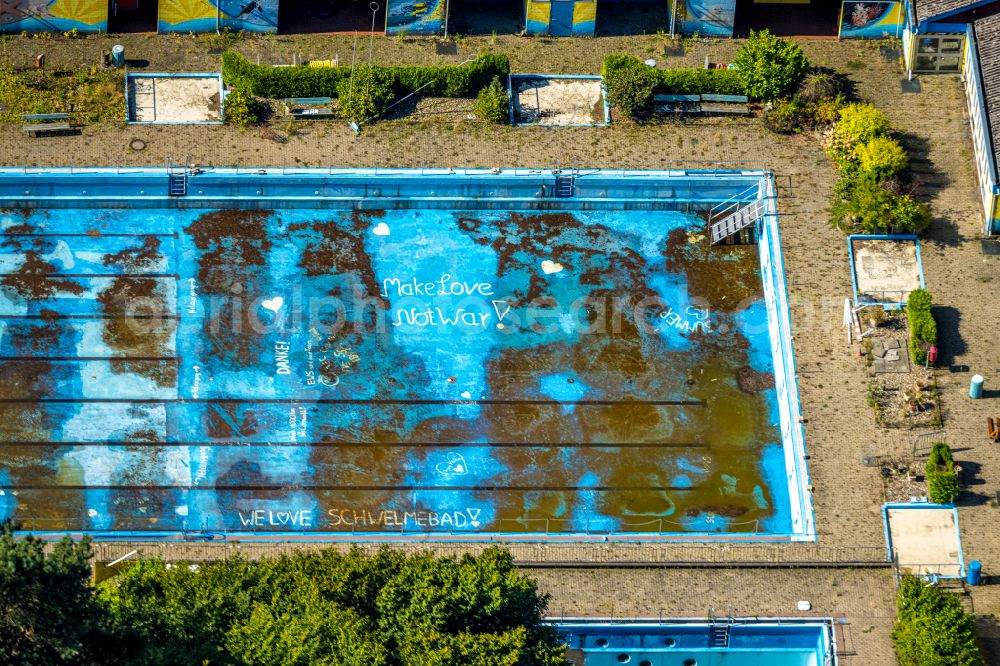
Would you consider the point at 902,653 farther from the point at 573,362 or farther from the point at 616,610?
the point at 573,362

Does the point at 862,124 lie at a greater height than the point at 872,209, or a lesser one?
greater

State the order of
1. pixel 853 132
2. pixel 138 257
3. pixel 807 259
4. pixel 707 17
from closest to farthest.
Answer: pixel 807 259
pixel 138 257
pixel 853 132
pixel 707 17

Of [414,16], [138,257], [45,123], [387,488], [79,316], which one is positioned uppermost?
[414,16]

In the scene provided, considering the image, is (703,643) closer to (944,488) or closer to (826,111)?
(944,488)

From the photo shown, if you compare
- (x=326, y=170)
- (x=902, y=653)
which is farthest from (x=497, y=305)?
(x=902, y=653)

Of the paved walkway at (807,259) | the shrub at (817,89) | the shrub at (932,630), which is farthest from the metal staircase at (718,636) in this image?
Result: the shrub at (817,89)

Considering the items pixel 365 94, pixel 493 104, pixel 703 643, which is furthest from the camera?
pixel 493 104

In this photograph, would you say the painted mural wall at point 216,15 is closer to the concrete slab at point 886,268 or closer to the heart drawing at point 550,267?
the heart drawing at point 550,267

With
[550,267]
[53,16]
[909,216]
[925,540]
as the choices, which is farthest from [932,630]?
[53,16]
